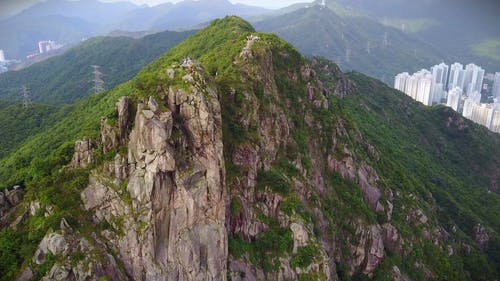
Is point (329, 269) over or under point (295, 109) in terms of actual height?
under

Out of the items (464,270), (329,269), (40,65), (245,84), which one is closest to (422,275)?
(464,270)

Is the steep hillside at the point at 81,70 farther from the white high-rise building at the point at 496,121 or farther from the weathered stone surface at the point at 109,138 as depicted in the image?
the white high-rise building at the point at 496,121

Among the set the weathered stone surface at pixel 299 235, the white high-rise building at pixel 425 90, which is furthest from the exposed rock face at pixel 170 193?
the white high-rise building at pixel 425 90

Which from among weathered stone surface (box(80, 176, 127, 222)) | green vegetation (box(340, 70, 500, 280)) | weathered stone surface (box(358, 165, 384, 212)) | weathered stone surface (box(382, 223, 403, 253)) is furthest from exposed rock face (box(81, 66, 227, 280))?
green vegetation (box(340, 70, 500, 280))

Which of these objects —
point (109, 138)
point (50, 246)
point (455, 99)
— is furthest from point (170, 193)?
point (455, 99)

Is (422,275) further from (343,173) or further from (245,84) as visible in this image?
(245,84)

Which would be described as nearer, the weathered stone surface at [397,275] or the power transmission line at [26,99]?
the weathered stone surface at [397,275]

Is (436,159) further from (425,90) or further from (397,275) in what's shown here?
(425,90)

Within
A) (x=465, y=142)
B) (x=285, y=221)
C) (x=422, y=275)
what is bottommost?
(x=465, y=142)
